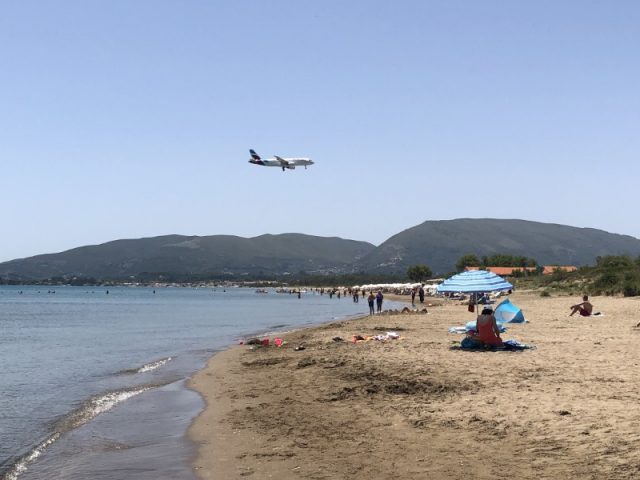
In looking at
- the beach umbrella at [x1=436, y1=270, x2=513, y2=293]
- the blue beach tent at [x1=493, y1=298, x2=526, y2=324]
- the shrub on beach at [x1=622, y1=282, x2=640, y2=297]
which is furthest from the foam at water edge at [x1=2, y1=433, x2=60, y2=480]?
the shrub on beach at [x1=622, y1=282, x2=640, y2=297]

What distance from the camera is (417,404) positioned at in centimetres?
1093

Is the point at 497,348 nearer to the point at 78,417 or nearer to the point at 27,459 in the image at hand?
the point at 78,417

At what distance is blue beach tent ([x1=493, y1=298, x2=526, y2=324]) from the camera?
25.4m

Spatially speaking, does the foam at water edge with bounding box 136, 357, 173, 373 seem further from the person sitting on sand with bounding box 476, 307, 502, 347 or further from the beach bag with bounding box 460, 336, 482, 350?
the person sitting on sand with bounding box 476, 307, 502, 347

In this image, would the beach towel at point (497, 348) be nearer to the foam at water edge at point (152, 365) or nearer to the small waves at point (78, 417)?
the small waves at point (78, 417)

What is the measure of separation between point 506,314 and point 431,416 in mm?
16652

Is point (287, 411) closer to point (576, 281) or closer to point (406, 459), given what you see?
point (406, 459)

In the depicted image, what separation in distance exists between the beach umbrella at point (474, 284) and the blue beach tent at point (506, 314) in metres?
5.89

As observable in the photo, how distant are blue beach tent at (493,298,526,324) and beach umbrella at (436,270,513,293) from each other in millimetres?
5894

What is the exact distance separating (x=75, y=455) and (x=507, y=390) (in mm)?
7248

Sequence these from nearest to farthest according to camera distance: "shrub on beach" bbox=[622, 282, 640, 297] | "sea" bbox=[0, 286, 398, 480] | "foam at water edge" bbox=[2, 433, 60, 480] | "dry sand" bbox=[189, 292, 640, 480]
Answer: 1. "dry sand" bbox=[189, 292, 640, 480]
2. "foam at water edge" bbox=[2, 433, 60, 480]
3. "sea" bbox=[0, 286, 398, 480]
4. "shrub on beach" bbox=[622, 282, 640, 297]

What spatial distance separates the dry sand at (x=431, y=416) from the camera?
757 cm

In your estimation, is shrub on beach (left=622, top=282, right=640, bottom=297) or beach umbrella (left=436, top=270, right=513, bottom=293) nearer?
beach umbrella (left=436, top=270, right=513, bottom=293)

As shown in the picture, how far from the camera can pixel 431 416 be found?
9969 mm
